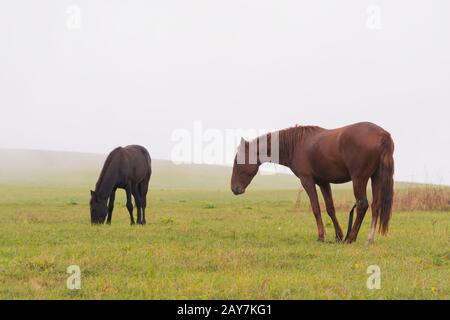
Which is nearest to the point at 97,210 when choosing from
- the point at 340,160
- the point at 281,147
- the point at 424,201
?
the point at 281,147

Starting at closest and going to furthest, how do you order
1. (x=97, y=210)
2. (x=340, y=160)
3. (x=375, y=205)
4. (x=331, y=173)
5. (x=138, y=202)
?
(x=375, y=205) < (x=340, y=160) < (x=331, y=173) < (x=97, y=210) < (x=138, y=202)

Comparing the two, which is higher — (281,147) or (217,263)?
(281,147)

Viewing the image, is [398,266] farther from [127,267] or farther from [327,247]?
[127,267]

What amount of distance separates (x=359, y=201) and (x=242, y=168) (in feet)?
11.5

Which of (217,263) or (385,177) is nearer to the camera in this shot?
(217,263)

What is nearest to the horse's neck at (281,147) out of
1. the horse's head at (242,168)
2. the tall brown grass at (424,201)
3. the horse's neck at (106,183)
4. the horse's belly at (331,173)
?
the horse's head at (242,168)

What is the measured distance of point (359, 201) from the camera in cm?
1156

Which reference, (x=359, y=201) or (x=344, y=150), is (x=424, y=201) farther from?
(x=344, y=150)

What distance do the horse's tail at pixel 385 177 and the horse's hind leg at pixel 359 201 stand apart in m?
0.34

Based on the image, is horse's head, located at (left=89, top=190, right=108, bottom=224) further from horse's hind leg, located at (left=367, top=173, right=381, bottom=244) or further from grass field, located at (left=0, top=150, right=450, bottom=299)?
horse's hind leg, located at (left=367, top=173, right=381, bottom=244)

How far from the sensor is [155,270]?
856 centimetres

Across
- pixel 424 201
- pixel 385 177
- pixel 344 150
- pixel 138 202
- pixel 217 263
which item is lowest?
pixel 424 201
